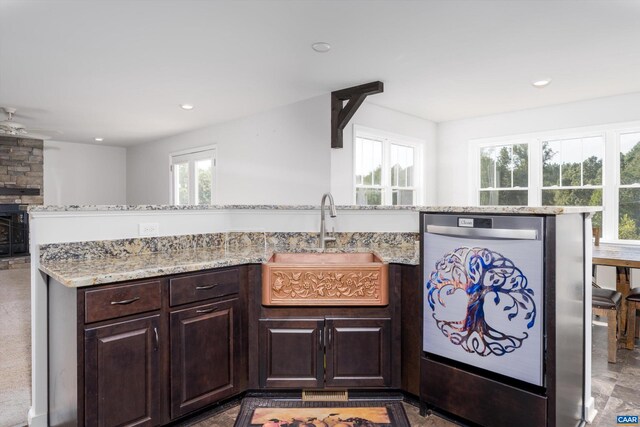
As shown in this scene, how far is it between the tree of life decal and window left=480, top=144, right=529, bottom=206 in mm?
3605

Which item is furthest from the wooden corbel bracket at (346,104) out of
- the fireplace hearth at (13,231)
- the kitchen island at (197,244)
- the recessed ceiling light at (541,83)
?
the fireplace hearth at (13,231)

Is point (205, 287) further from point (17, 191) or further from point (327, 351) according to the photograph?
point (17, 191)

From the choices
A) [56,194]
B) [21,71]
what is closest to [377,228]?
[21,71]

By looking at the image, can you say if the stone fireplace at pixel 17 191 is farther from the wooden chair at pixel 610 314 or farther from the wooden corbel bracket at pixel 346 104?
the wooden chair at pixel 610 314

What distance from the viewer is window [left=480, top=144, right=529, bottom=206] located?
5.07 metres

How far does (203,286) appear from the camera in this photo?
6.75ft

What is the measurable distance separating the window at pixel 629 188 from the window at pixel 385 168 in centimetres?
229

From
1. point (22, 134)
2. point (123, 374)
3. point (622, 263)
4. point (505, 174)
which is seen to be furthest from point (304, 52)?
point (22, 134)

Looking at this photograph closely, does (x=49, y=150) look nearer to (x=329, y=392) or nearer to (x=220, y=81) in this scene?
(x=220, y=81)

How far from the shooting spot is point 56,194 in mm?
7332

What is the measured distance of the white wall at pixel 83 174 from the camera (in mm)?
7246

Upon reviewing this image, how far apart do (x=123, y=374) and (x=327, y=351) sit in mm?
1061

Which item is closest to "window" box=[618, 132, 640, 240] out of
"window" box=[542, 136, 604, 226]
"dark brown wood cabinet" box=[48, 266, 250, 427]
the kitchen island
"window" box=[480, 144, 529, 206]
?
"window" box=[542, 136, 604, 226]

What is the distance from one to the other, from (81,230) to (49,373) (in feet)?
2.50
